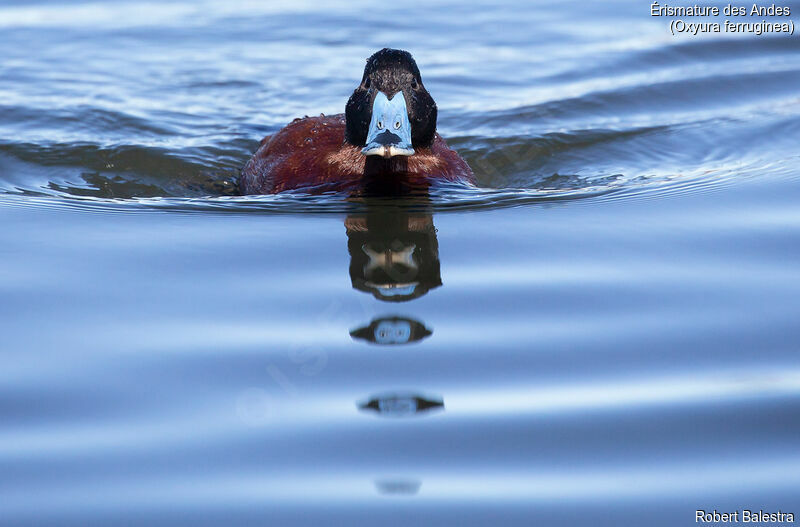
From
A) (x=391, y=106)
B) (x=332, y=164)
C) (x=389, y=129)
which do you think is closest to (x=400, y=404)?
(x=389, y=129)

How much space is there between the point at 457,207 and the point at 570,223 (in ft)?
2.13

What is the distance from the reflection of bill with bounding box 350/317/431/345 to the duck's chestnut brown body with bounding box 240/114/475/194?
2.30 meters

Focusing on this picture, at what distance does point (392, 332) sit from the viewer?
14.3ft

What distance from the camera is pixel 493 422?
3.64 meters

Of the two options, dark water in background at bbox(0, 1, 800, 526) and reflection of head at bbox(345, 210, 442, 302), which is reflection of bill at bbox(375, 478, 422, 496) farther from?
reflection of head at bbox(345, 210, 442, 302)

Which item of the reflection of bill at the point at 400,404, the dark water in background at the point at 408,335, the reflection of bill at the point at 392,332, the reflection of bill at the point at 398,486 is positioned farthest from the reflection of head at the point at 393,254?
the reflection of bill at the point at 398,486

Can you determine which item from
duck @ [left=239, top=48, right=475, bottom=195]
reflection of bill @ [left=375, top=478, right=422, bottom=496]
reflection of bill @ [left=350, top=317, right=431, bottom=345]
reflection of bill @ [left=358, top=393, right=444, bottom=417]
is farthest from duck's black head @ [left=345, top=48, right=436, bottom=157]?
reflection of bill @ [left=375, top=478, right=422, bottom=496]

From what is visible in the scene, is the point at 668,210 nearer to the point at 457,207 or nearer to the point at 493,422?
the point at 457,207

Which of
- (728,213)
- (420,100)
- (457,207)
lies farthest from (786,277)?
(420,100)

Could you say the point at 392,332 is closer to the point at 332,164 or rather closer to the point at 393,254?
the point at 393,254

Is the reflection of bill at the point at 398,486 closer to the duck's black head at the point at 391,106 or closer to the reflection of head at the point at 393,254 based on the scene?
the reflection of head at the point at 393,254

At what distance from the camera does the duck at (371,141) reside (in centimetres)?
642

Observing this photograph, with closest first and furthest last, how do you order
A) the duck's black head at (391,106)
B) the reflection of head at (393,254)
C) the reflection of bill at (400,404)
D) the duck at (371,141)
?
the reflection of bill at (400,404)
the reflection of head at (393,254)
the duck's black head at (391,106)
the duck at (371,141)

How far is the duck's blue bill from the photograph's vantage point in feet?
19.3
